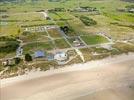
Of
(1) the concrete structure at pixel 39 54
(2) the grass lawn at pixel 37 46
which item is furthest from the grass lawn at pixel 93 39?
(1) the concrete structure at pixel 39 54

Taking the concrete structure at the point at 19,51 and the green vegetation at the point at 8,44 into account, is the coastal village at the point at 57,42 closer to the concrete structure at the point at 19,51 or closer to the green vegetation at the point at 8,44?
the concrete structure at the point at 19,51

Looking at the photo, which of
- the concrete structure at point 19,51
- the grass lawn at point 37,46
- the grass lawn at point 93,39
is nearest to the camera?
the concrete structure at point 19,51

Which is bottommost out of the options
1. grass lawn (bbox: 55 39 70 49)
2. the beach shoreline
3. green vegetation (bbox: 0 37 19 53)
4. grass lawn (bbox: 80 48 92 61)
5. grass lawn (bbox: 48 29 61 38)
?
the beach shoreline

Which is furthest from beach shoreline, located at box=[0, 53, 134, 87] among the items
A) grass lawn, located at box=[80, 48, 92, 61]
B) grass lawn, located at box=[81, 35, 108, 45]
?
grass lawn, located at box=[81, 35, 108, 45]

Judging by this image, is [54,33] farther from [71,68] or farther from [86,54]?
[71,68]

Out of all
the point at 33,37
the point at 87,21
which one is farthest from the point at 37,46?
the point at 87,21

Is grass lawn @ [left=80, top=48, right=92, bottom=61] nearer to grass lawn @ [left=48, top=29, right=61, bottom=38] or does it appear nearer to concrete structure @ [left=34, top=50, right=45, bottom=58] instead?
concrete structure @ [left=34, top=50, right=45, bottom=58]
